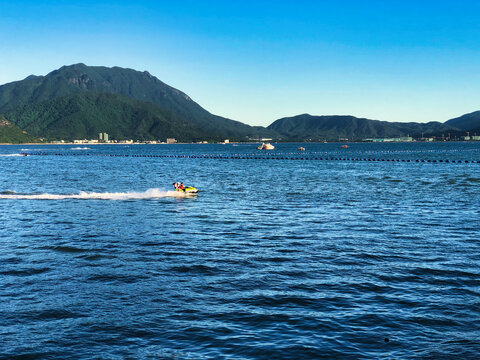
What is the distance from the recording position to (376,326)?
16.5 m

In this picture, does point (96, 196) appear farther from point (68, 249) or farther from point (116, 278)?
point (116, 278)

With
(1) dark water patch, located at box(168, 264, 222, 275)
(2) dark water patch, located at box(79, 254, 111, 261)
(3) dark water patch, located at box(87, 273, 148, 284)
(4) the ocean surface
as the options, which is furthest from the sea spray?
(3) dark water patch, located at box(87, 273, 148, 284)

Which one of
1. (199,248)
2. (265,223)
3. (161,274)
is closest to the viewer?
(161,274)

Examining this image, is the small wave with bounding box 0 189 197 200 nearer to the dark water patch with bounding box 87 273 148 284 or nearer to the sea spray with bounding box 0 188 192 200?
the sea spray with bounding box 0 188 192 200

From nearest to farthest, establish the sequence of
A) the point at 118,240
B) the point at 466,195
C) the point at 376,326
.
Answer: the point at 376,326, the point at 118,240, the point at 466,195

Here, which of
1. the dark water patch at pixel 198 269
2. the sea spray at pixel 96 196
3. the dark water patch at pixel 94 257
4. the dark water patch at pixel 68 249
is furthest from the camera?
the sea spray at pixel 96 196

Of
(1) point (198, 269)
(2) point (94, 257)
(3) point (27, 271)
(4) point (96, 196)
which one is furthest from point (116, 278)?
(4) point (96, 196)

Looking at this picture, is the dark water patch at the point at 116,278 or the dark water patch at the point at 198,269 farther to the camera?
the dark water patch at the point at 198,269

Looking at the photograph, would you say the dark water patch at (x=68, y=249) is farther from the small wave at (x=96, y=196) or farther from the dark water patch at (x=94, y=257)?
the small wave at (x=96, y=196)

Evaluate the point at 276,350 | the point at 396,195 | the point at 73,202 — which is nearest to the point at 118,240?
the point at 276,350

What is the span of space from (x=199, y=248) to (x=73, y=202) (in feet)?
94.1

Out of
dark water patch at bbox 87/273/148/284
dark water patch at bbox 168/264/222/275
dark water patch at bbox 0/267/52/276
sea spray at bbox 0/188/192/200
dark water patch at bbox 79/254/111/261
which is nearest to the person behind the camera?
dark water patch at bbox 87/273/148/284

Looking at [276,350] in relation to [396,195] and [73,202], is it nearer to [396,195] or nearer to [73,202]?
[73,202]

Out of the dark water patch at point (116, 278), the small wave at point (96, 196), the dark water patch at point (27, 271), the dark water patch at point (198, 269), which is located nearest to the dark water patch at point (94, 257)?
the dark water patch at point (27, 271)
